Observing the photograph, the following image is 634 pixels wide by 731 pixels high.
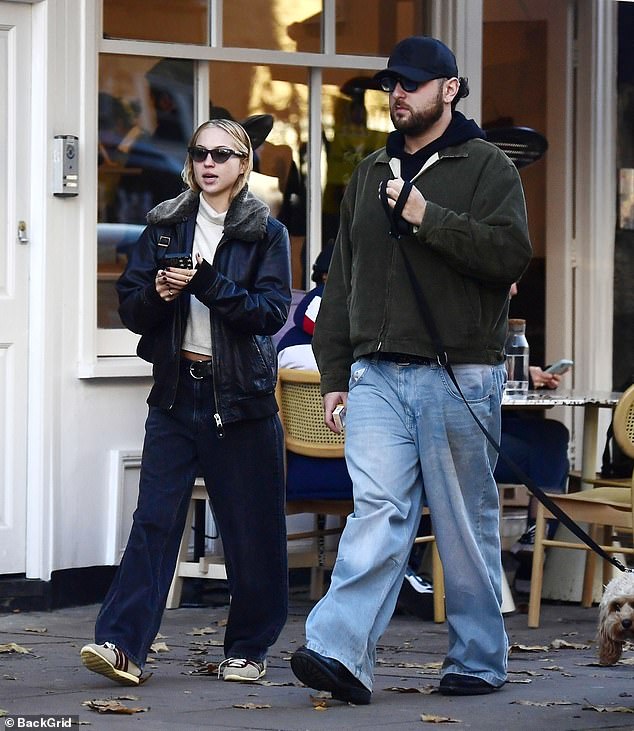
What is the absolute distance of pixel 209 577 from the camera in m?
7.23

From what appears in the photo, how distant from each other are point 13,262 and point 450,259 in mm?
2892

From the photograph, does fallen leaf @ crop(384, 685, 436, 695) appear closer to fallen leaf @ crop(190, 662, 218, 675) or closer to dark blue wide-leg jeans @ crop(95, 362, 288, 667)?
dark blue wide-leg jeans @ crop(95, 362, 288, 667)

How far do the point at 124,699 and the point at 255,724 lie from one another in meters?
0.60

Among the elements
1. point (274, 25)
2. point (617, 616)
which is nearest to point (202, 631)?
point (617, 616)

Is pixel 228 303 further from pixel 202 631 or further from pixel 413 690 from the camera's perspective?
pixel 202 631

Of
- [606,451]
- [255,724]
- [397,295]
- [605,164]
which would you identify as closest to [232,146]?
[397,295]

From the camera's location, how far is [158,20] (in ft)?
25.2

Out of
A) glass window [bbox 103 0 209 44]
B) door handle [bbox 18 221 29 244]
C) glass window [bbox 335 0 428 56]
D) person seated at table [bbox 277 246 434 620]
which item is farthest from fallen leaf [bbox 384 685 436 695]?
glass window [bbox 335 0 428 56]

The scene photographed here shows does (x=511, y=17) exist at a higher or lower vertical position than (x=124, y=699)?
higher

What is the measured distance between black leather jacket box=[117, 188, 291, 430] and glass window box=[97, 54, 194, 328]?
6.24 feet

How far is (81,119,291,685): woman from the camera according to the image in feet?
18.0

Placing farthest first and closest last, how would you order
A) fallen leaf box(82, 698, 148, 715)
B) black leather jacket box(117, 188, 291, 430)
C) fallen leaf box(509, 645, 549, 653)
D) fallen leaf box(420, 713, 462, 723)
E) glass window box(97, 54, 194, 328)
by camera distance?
1. glass window box(97, 54, 194, 328)
2. fallen leaf box(509, 645, 549, 653)
3. black leather jacket box(117, 188, 291, 430)
4. fallen leaf box(82, 698, 148, 715)
5. fallen leaf box(420, 713, 462, 723)

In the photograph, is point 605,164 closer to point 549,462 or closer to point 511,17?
point 511,17

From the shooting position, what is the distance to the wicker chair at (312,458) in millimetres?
6965
